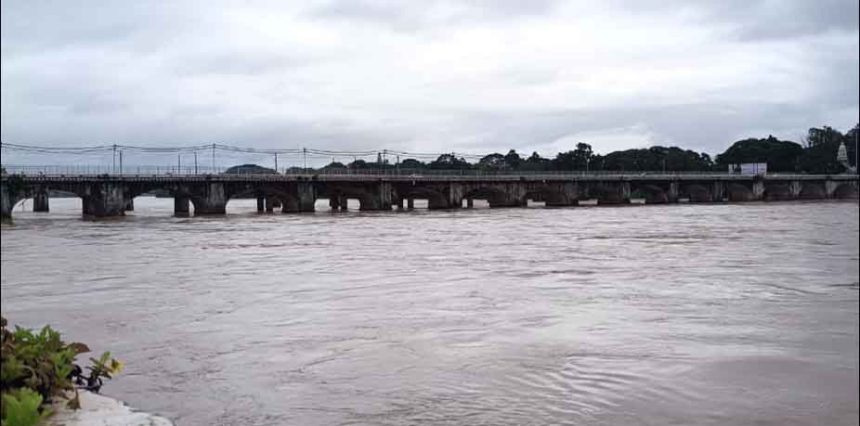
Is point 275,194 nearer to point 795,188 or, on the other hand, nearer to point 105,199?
point 105,199

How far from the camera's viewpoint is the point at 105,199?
189 ft

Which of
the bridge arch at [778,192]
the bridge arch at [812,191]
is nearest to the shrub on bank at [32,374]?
the bridge arch at [778,192]

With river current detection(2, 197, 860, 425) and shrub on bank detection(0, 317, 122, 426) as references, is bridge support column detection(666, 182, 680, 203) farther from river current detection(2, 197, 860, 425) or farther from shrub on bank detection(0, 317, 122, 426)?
shrub on bank detection(0, 317, 122, 426)

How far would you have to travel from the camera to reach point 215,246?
2902 centimetres

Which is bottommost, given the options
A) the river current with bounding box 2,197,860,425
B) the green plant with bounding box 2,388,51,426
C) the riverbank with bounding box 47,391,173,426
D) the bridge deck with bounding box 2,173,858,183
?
the river current with bounding box 2,197,860,425

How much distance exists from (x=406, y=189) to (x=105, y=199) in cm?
2632

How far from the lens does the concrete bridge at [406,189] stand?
5788cm

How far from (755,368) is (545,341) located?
2522 mm

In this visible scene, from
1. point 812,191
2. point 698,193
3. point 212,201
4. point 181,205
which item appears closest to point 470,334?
point 212,201

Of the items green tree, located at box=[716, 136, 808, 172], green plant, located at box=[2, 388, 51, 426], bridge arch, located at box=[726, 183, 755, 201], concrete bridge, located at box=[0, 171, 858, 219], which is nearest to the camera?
green plant, located at box=[2, 388, 51, 426]

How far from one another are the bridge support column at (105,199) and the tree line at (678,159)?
50887mm

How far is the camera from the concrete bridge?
190 ft

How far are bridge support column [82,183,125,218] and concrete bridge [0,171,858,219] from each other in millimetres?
64

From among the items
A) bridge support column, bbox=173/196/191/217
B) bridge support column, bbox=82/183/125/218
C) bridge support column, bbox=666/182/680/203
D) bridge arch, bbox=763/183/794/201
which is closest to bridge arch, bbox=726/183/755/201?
bridge arch, bbox=763/183/794/201
